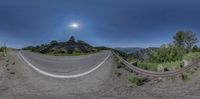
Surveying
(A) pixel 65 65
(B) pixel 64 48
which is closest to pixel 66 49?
(B) pixel 64 48

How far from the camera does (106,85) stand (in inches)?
639

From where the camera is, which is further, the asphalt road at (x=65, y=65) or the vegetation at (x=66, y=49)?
the vegetation at (x=66, y=49)

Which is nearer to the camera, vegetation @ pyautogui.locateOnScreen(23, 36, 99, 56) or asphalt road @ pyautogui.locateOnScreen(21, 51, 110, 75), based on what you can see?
asphalt road @ pyautogui.locateOnScreen(21, 51, 110, 75)

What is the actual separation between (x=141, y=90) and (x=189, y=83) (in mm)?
2325

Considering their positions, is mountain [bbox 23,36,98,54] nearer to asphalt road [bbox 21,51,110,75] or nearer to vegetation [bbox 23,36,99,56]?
vegetation [bbox 23,36,99,56]

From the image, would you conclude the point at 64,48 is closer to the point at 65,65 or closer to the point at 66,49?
the point at 66,49

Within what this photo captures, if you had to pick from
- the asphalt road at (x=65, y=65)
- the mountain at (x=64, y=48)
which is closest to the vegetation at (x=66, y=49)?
the mountain at (x=64, y=48)

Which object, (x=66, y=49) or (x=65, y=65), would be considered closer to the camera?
(x=65, y=65)

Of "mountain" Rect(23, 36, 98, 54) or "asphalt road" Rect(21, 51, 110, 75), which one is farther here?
"mountain" Rect(23, 36, 98, 54)

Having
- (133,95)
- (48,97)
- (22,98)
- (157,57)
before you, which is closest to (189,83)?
(133,95)

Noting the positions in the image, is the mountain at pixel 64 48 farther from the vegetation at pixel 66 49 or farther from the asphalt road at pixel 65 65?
the asphalt road at pixel 65 65

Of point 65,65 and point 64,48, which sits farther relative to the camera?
point 64,48

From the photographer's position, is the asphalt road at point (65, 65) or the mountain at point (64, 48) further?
the mountain at point (64, 48)

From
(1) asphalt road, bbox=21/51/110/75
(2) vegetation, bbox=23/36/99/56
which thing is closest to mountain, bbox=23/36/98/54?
(2) vegetation, bbox=23/36/99/56
